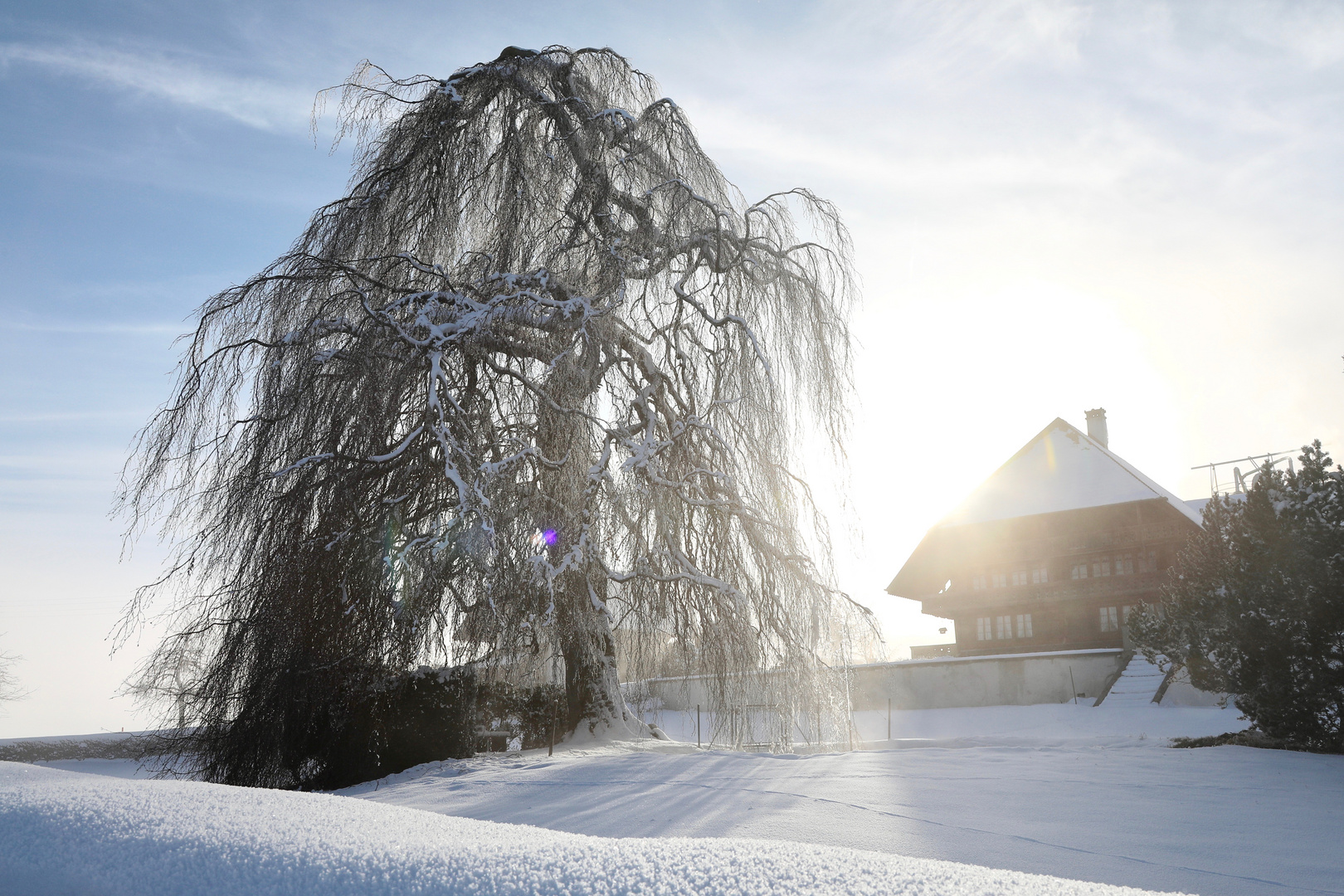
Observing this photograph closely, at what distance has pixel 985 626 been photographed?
31750mm

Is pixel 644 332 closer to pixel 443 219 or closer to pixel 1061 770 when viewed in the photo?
pixel 443 219

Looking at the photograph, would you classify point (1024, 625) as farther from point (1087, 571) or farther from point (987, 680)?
point (987, 680)

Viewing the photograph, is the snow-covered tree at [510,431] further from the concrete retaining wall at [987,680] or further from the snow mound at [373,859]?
the concrete retaining wall at [987,680]

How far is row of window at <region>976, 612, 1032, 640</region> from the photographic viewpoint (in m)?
30.5

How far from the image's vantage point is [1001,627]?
3114 centimetres

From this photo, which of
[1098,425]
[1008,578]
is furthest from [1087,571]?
[1098,425]

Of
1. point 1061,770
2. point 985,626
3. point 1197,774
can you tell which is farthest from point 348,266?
point 985,626

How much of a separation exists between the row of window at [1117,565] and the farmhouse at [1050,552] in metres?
0.03

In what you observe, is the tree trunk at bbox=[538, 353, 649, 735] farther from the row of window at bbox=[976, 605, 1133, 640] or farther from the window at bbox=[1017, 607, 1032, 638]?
the window at bbox=[1017, 607, 1032, 638]

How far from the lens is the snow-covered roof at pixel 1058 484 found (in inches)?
1127

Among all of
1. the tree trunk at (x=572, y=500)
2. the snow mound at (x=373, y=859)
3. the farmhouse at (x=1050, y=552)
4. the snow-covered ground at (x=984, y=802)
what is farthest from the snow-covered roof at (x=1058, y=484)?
the snow mound at (x=373, y=859)

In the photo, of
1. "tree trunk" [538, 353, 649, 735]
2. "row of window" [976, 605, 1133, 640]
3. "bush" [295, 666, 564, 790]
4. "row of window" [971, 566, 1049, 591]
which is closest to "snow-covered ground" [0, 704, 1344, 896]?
"bush" [295, 666, 564, 790]

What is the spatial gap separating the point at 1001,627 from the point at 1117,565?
4472 millimetres

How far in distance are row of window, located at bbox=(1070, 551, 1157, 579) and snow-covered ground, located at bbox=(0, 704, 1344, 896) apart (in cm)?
1936
